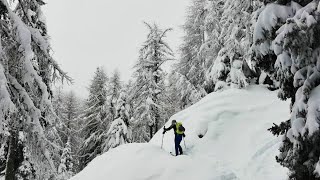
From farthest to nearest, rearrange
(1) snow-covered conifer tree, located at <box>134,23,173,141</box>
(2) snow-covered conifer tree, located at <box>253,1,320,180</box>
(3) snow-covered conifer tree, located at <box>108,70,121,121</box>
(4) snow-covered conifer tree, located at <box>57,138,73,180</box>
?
(4) snow-covered conifer tree, located at <box>57,138,73,180</box> < (3) snow-covered conifer tree, located at <box>108,70,121,121</box> < (1) snow-covered conifer tree, located at <box>134,23,173,141</box> < (2) snow-covered conifer tree, located at <box>253,1,320,180</box>

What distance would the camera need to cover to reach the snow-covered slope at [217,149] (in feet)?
40.8

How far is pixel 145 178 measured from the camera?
38.5ft

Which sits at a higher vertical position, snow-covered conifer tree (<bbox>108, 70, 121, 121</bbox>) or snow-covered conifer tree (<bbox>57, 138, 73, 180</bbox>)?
snow-covered conifer tree (<bbox>108, 70, 121, 121</bbox>)

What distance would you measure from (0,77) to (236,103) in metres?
14.3

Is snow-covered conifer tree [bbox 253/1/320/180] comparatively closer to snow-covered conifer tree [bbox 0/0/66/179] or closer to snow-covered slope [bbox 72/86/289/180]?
snow-covered slope [bbox 72/86/289/180]

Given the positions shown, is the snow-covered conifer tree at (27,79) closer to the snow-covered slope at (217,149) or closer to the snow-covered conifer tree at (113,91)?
the snow-covered slope at (217,149)

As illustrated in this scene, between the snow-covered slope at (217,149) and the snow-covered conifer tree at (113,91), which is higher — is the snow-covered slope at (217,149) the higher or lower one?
the lower one

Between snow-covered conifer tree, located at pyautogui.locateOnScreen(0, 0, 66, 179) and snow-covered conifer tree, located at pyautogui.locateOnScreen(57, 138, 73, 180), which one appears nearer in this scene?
snow-covered conifer tree, located at pyautogui.locateOnScreen(0, 0, 66, 179)

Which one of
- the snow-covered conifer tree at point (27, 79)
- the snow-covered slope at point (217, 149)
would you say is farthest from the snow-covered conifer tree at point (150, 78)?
the snow-covered conifer tree at point (27, 79)


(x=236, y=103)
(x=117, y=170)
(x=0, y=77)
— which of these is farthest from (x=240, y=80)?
(x=0, y=77)

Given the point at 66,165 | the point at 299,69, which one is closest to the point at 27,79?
the point at 299,69

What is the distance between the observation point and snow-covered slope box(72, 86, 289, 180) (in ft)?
40.8

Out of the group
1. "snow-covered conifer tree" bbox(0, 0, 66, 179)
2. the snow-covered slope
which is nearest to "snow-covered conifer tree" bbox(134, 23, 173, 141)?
the snow-covered slope

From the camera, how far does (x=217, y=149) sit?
50.4 ft
